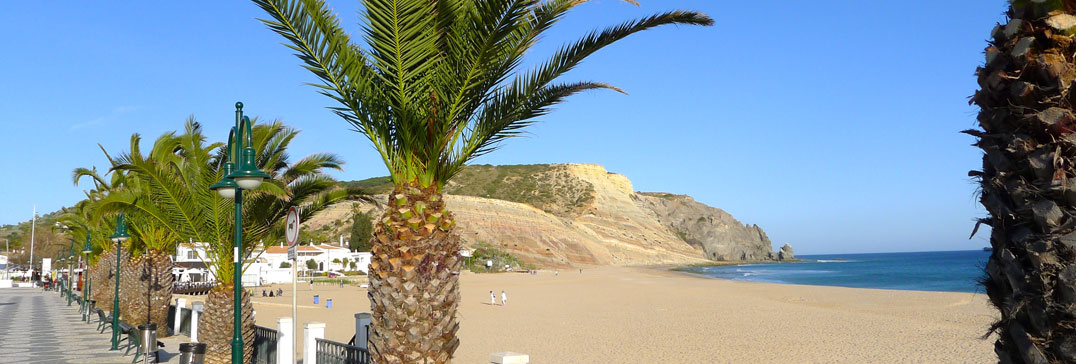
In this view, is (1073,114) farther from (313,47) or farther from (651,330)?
(651,330)

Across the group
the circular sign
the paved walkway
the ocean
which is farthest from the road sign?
the ocean

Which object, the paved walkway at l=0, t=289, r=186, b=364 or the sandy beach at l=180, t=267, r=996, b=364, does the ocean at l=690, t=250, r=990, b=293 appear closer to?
the sandy beach at l=180, t=267, r=996, b=364

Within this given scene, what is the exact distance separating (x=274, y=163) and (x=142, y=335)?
4.00 meters

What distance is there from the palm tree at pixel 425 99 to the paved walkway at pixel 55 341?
10.3 m

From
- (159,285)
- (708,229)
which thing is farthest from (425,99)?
(708,229)

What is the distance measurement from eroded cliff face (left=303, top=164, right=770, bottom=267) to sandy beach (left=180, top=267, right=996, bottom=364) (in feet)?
148

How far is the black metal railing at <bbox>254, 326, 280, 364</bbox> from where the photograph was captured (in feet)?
37.1

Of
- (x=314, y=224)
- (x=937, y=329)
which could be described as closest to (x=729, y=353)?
(x=937, y=329)

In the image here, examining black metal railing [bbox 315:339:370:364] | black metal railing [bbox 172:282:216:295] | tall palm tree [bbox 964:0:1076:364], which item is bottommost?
black metal railing [bbox 315:339:370:364]

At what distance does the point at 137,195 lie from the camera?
13.8 m

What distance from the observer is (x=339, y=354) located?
354 inches

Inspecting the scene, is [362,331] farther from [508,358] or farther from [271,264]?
[271,264]

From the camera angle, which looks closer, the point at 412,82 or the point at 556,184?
the point at 412,82

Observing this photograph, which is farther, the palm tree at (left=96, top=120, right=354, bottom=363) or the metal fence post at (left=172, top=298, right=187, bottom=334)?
the metal fence post at (left=172, top=298, right=187, bottom=334)
